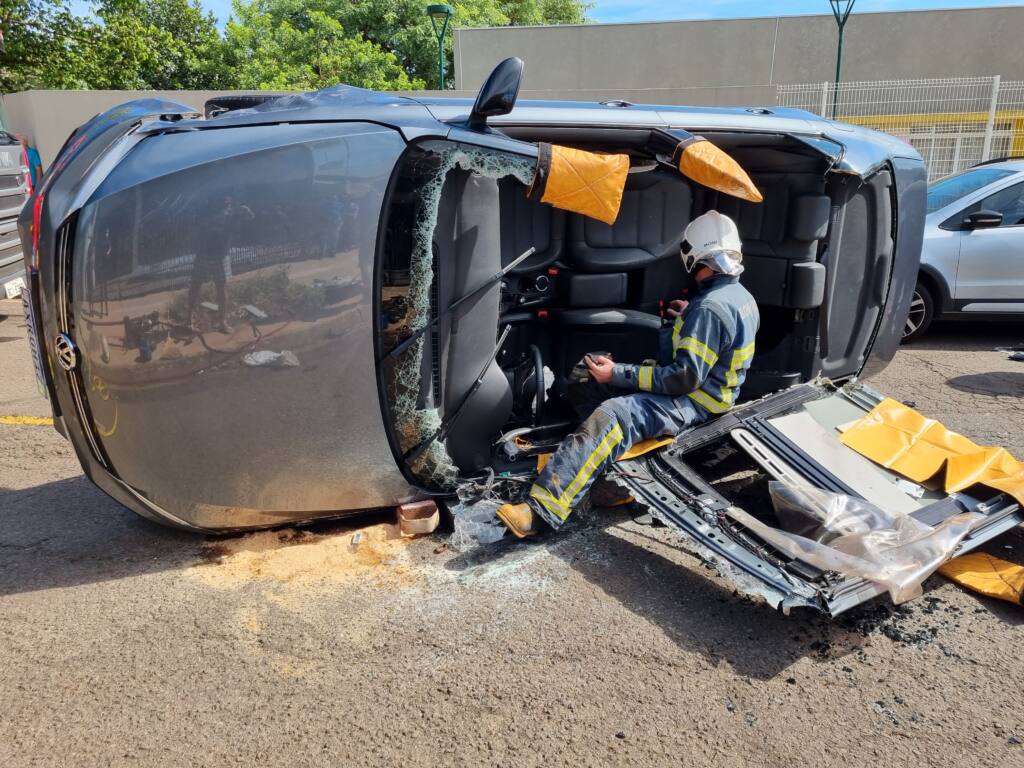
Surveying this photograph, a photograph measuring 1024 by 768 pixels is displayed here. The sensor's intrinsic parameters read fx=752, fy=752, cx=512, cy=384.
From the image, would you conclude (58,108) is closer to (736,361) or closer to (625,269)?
(625,269)

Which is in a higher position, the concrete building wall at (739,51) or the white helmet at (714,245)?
the concrete building wall at (739,51)

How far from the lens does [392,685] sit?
2455mm

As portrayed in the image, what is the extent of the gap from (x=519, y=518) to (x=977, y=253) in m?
5.49

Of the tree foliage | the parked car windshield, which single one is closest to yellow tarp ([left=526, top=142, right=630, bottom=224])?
the parked car windshield

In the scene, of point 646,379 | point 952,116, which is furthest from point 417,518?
point 952,116

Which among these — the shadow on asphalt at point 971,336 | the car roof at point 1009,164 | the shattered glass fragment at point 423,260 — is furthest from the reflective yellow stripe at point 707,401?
the car roof at point 1009,164

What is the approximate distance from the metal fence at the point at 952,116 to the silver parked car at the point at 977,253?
7.76 meters

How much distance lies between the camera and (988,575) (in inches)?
119

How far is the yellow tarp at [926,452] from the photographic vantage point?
3.28 m

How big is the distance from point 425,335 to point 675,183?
1.83m

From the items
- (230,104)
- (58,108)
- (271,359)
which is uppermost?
(58,108)

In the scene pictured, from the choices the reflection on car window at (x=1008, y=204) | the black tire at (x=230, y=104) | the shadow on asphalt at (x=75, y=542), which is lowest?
the shadow on asphalt at (x=75, y=542)

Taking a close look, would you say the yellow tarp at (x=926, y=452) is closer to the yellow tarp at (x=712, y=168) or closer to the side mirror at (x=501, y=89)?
the yellow tarp at (x=712, y=168)

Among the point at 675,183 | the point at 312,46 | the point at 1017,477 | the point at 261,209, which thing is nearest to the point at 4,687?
the point at 261,209
